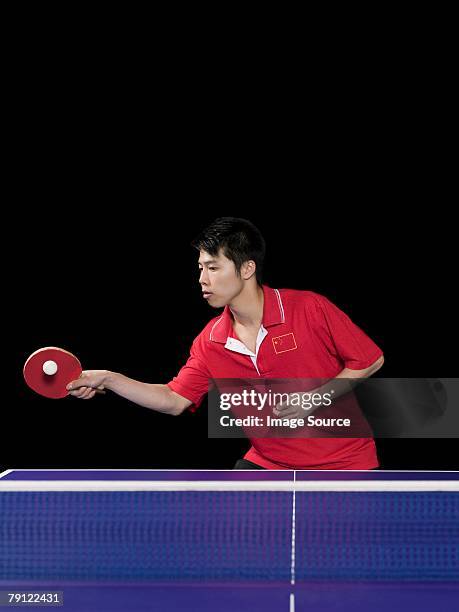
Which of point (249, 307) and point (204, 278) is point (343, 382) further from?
point (204, 278)

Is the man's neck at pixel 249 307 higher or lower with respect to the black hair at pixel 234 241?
lower

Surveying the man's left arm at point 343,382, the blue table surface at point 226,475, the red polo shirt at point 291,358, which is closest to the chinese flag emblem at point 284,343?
the red polo shirt at point 291,358

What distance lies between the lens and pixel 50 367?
4930 mm

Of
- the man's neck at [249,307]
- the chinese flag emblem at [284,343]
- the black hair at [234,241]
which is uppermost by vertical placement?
the black hair at [234,241]

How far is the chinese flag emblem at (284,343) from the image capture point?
Result: 18.1 feet

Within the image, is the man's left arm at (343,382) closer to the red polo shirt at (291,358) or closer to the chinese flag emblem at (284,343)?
the red polo shirt at (291,358)
